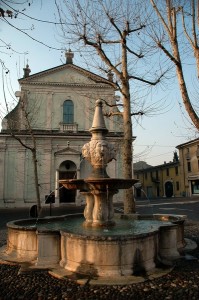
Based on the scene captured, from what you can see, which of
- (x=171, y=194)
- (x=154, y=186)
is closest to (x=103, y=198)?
(x=171, y=194)

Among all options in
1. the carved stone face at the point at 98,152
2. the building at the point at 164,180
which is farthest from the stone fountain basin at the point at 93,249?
the building at the point at 164,180

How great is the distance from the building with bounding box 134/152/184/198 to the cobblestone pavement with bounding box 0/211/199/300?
4342 cm

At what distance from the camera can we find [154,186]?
59844 millimetres

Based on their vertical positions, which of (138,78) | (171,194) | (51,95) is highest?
(51,95)

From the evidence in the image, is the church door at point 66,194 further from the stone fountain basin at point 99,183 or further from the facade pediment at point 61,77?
Result: the stone fountain basin at point 99,183

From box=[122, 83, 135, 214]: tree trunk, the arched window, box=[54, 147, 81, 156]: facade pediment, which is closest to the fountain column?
box=[122, 83, 135, 214]: tree trunk

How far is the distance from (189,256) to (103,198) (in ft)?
8.27

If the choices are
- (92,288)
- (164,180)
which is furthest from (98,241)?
(164,180)

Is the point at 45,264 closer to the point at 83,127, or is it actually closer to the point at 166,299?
the point at 166,299

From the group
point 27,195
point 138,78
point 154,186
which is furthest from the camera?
point 154,186

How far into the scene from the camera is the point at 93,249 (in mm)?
5398

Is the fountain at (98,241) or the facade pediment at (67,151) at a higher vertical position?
the facade pediment at (67,151)

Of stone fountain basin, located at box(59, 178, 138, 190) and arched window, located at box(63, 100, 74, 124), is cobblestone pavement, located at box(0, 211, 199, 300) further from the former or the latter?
arched window, located at box(63, 100, 74, 124)

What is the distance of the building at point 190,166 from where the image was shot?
45.1m
